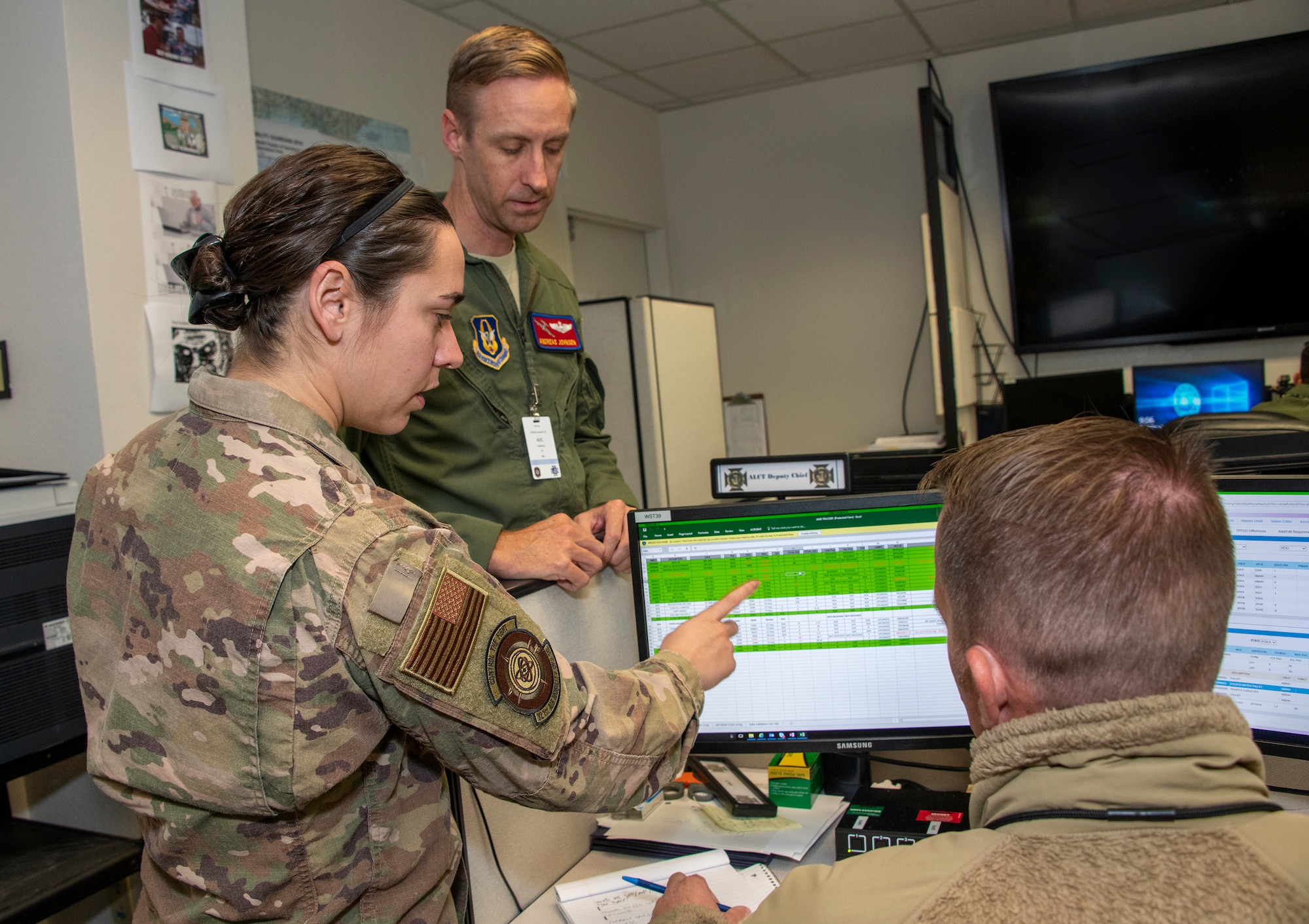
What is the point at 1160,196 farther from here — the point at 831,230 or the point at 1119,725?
the point at 1119,725

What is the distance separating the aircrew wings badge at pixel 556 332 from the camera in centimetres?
154

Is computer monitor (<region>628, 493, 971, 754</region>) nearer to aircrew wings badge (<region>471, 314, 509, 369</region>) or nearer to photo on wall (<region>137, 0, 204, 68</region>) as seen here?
aircrew wings badge (<region>471, 314, 509, 369</region>)

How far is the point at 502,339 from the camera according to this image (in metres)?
1.48

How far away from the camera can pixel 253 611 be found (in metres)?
0.71

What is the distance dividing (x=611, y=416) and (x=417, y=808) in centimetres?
266

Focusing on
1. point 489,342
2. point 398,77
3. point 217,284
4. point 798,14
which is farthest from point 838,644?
point 798,14

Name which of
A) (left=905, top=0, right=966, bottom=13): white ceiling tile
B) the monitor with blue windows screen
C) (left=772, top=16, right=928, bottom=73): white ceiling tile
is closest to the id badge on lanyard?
the monitor with blue windows screen

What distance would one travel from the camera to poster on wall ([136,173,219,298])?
192 cm

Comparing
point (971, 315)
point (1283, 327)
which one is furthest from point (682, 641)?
point (1283, 327)

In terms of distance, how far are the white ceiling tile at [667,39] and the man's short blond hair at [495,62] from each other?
8.06 ft

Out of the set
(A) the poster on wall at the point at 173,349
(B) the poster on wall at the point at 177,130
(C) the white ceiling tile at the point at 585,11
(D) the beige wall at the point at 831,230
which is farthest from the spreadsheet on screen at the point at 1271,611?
(D) the beige wall at the point at 831,230

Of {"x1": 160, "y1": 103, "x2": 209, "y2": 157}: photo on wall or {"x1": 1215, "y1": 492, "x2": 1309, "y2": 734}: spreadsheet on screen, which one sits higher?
{"x1": 160, "y1": 103, "x2": 209, "y2": 157}: photo on wall

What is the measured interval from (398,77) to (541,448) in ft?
7.87

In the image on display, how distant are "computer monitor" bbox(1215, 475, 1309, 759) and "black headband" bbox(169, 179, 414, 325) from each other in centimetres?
93
